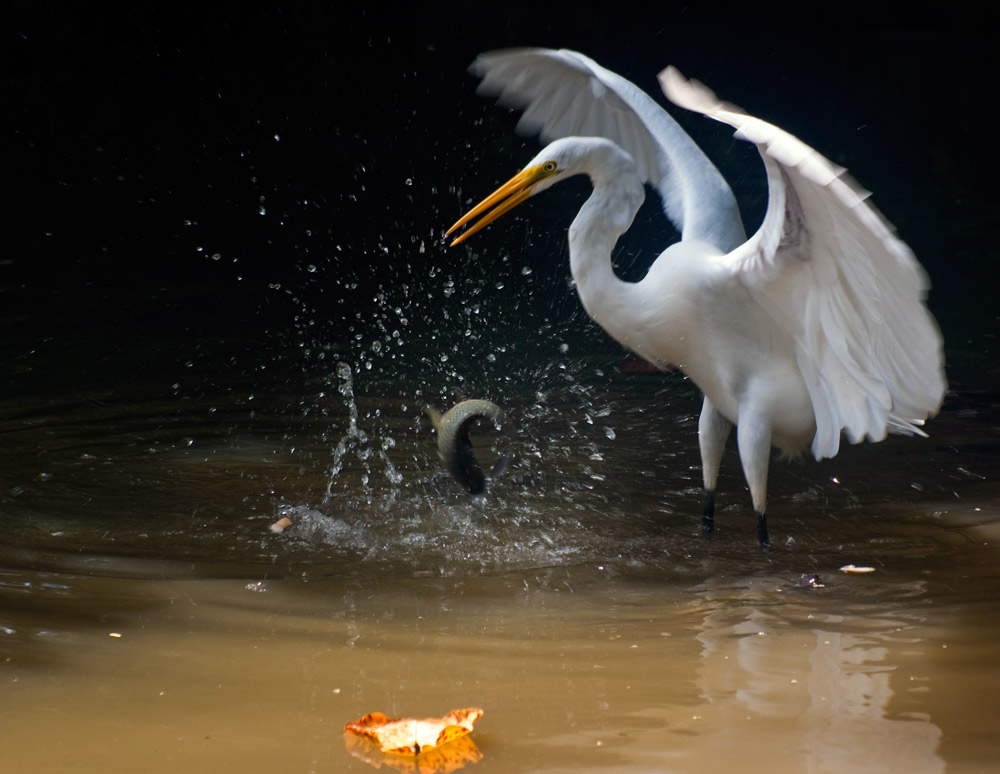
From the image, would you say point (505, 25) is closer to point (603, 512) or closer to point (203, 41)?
point (203, 41)

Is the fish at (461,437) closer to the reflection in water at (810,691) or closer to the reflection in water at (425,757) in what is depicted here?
the reflection in water at (810,691)

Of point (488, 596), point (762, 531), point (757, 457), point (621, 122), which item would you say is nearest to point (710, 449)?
point (757, 457)

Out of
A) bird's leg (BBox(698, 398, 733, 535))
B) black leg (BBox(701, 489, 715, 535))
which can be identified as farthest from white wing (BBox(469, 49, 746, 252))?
black leg (BBox(701, 489, 715, 535))

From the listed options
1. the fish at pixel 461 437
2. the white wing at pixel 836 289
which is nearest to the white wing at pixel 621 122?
the white wing at pixel 836 289

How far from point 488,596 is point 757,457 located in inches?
42.4

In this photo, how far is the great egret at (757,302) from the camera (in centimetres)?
300

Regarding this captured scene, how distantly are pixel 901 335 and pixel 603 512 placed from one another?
3.57ft

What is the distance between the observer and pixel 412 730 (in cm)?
189

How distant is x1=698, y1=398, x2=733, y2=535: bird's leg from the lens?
11.8 ft

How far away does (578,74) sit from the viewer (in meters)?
4.41

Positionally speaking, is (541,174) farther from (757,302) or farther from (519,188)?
(757,302)

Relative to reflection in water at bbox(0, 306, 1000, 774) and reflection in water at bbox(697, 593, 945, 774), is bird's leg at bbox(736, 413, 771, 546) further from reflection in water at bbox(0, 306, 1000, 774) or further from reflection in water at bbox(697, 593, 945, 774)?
reflection in water at bbox(697, 593, 945, 774)

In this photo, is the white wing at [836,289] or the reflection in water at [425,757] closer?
the reflection in water at [425,757]

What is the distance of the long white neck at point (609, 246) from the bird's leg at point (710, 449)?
302 mm
